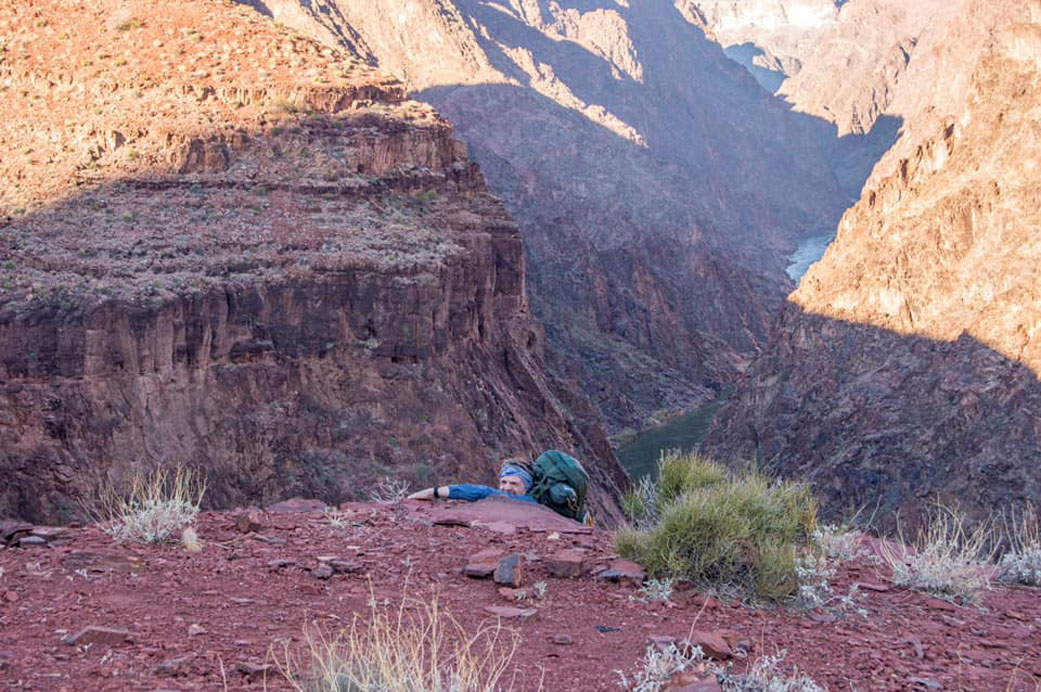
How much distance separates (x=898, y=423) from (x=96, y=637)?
3848 centimetres

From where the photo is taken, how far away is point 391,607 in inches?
239

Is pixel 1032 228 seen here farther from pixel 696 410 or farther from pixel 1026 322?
pixel 696 410

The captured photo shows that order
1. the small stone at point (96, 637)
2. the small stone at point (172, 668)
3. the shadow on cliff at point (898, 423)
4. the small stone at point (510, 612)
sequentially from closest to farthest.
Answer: the small stone at point (172, 668)
the small stone at point (96, 637)
the small stone at point (510, 612)
the shadow on cliff at point (898, 423)

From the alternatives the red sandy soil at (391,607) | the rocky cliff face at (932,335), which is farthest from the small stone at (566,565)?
the rocky cliff face at (932,335)

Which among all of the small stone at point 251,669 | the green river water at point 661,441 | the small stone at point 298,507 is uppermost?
the small stone at point 251,669

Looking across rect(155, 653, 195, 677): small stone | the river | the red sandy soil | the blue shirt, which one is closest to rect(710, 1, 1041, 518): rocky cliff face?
the blue shirt

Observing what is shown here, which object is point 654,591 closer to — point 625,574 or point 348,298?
point 625,574

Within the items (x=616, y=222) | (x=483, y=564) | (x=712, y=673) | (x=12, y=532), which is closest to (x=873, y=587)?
(x=712, y=673)

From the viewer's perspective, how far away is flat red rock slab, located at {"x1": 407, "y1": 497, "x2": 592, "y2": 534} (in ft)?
27.3

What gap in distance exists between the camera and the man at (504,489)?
9609 mm

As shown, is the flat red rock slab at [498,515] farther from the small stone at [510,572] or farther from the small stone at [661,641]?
the small stone at [661,641]

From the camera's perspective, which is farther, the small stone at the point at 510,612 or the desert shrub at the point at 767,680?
the small stone at the point at 510,612

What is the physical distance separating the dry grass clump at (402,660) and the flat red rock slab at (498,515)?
7.23 ft

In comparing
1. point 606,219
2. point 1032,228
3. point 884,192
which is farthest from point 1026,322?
point 606,219
